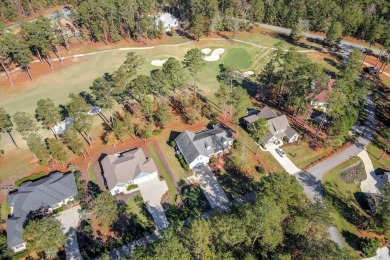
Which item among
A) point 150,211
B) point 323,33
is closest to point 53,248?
point 150,211

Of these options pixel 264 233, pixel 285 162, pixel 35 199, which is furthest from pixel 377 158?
pixel 35 199

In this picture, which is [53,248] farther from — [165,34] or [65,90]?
[165,34]

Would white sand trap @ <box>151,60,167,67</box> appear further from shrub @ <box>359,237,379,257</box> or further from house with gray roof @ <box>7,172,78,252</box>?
shrub @ <box>359,237,379,257</box>

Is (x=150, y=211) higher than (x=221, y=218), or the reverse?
(x=221, y=218)

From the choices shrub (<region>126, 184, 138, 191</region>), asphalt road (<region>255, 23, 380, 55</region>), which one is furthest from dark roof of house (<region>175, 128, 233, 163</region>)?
asphalt road (<region>255, 23, 380, 55</region>)

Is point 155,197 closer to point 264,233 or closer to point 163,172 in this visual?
point 163,172

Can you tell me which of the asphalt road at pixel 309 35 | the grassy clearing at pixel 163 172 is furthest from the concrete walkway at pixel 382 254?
the asphalt road at pixel 309 35
